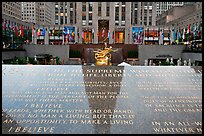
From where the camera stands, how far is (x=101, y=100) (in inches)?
197

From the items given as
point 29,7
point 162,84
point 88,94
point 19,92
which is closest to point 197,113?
point 162,84

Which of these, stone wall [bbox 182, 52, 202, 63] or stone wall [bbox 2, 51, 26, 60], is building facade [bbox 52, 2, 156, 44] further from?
stone wall [bbox 182, 52, 202, 63]

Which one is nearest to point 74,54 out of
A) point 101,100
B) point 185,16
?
point 185,16

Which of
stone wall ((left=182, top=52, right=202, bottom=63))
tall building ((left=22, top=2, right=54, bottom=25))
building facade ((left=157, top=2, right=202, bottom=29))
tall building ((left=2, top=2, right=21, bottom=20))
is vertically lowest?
stone wall ((left=182, top=52, right=202, bottom=63))

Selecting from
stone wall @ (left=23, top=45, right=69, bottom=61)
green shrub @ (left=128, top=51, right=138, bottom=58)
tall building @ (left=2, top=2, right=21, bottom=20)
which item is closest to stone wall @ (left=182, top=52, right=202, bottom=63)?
green shrub @ (left=128, top=51, right=138, bottom=58)

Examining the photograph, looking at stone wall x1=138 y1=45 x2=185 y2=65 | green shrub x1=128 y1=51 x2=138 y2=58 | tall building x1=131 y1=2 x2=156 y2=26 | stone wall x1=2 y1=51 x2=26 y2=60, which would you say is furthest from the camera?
tall building x1=131 y1=2 x2=156 y2=26

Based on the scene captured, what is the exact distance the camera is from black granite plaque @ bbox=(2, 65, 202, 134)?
4.13 meters

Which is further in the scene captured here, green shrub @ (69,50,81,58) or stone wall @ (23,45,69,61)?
green shrub @ (69,50,81,58)

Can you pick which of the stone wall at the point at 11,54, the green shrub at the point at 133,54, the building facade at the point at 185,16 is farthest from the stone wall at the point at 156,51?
the stone wall at the point at 11,54

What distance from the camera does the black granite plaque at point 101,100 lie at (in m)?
4.13

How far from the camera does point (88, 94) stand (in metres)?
5.22

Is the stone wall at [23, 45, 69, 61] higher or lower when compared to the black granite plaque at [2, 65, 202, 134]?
higher

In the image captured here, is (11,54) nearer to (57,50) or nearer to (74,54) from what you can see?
(57,50)

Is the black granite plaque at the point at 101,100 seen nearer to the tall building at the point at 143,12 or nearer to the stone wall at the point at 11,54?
the stone wall at the point at 11,54
